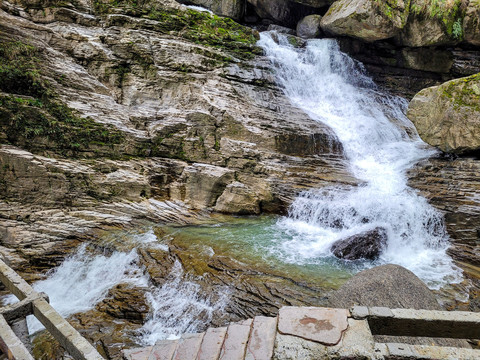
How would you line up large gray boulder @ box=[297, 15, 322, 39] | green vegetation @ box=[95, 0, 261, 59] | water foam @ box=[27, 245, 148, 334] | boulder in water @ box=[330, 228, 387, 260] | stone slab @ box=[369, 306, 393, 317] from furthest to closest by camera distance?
large gray boulder @ box=[297, 15, 322, 39] < green vegetation @ box=[95, 0, 261, 59] < boulder in water @ box=[330, 228, 387, 260] < water foam @ box=[27, 245, 148, 334] < stone slab @ box=[369, 306, 393, 317]

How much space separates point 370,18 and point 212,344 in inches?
702

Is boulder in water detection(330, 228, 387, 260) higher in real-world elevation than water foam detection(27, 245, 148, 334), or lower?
higher

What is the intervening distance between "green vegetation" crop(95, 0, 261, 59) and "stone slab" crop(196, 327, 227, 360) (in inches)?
596

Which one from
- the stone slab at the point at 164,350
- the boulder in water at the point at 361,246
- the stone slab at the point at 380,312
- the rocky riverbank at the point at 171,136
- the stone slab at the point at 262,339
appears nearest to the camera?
the stone slab at the point at 262,339

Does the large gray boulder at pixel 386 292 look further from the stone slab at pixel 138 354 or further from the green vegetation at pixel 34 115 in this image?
the green vegetation at pixel 34 115

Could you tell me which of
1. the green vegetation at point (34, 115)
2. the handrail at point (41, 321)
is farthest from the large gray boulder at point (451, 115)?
the handrail at point (41, 321)

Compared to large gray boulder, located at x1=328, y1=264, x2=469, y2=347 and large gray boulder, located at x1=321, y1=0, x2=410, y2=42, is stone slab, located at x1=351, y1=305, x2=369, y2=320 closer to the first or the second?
large gray boulder, located at x1=328, y1=264, x2=469, y2=347

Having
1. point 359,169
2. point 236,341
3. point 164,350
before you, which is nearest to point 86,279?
point 164,350

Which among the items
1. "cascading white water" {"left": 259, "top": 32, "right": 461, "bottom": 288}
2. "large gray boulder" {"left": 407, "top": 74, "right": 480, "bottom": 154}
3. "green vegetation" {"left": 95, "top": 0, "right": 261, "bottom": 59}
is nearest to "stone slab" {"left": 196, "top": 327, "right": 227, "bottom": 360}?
"cascading white water" {"left": 259, "top": 32, "right": 461, "bottom": 288}

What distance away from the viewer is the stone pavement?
2.60 meters

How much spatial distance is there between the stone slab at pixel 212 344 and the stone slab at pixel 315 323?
64cm

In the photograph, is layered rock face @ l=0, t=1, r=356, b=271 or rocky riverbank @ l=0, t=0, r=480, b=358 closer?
rocky riverbank @ l=0, t=0, r=480, b=358

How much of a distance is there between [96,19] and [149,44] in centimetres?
280

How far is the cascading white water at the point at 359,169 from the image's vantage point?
31.0 ft
